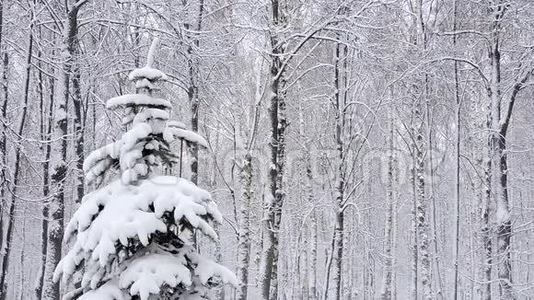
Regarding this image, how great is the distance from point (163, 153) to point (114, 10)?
329 inches

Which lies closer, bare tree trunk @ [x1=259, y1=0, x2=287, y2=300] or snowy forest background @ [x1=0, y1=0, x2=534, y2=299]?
bare tree trunk @ [x1=259, y1=0, x2=287, y2=300]

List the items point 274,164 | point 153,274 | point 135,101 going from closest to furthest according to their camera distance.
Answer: point 153,274, point 135,101, point 274,164

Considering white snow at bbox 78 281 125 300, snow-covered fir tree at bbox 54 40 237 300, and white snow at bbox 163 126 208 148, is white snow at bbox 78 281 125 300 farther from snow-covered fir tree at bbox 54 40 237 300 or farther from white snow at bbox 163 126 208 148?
white snow at bbox 163 126 208 148

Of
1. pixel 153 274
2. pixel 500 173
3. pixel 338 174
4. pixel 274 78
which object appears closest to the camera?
pixel 153 274

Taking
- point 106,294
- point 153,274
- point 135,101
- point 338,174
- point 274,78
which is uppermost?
point 274,78

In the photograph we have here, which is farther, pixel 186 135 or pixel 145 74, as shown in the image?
pixel 186 135

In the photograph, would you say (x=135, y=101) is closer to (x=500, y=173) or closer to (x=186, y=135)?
(x=186, y=135)

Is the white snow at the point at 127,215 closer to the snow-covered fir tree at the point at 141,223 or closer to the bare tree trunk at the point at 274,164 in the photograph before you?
the snow-covered fir tree at the point at 141,223

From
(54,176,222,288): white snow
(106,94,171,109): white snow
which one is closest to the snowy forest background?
(54,176,222,288): white snow

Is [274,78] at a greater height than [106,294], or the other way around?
[274,78]

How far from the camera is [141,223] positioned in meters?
3.94

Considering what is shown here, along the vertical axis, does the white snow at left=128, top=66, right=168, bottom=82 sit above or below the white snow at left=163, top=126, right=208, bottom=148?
above

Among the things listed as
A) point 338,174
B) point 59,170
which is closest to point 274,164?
point 338,174

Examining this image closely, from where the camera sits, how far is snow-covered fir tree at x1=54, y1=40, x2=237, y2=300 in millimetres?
3920
